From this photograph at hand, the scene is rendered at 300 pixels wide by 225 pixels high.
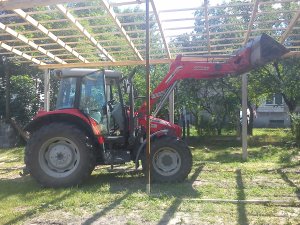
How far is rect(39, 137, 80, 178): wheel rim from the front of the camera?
719 centimetres

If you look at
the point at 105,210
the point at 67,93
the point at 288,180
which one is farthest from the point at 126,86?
the point at 288,180

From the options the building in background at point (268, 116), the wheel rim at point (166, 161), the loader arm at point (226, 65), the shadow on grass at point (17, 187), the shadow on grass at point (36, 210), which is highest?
the loader arm at point (226, 65)

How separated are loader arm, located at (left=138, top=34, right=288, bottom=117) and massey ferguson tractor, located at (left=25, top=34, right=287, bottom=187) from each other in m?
0.02

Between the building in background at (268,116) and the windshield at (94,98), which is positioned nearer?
the windshield at (94,98)

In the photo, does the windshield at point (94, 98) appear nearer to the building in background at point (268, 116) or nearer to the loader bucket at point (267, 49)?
the loader bucket at point (267, 49)

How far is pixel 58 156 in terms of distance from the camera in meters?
7.25

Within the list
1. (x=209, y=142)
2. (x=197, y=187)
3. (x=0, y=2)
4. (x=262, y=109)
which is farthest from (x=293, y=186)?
(x=262, y=109)

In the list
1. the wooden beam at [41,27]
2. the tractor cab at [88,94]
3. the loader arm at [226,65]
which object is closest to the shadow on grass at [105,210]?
the tractor cab at [88,94]

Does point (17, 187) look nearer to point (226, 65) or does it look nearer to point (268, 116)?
point (226, 65)

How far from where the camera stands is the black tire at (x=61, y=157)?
7.05 m

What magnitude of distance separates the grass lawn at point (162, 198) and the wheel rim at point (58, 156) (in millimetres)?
434

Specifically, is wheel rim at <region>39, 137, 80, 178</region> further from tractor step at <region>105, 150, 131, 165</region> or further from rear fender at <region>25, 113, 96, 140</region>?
tractor step at <region>105, 150, 131, 165</region>

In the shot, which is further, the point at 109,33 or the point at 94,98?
the point at 109,33

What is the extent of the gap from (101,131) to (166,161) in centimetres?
140
